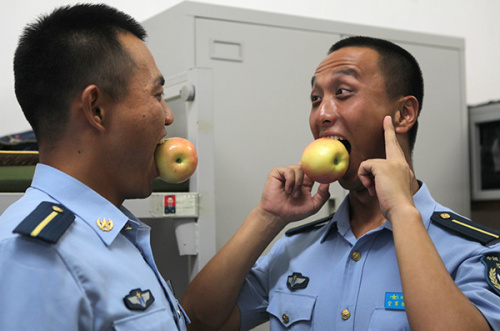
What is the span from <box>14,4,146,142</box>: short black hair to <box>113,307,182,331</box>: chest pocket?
33 cm

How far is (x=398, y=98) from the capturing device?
→ 1.41 metres

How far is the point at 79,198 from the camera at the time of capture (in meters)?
0.99

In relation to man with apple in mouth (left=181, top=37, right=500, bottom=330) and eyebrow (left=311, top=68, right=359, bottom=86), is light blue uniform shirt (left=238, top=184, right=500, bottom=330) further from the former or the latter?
eyebrow (left=311, top=68, right=359, bottom=86)

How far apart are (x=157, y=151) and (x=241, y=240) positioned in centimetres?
34

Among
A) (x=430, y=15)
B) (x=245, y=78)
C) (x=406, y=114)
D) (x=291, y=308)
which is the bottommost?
(x=291, y=308)

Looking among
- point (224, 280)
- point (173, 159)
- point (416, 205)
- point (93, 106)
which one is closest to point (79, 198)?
point (93, 106)

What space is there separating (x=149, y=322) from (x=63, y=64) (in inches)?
17.6

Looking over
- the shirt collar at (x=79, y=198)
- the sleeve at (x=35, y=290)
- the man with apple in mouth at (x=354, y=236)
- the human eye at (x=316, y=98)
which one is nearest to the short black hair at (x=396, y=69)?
the man with apple in mouth at (x=354, y=236)

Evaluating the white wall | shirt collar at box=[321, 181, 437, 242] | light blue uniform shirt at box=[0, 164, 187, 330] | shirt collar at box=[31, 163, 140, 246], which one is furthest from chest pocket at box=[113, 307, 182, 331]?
the white wall

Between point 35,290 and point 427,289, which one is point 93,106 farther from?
point 427,289

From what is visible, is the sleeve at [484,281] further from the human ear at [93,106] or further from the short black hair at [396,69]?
the human ear at [93,106]

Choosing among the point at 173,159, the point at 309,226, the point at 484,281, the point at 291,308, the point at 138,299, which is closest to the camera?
the point at 138,299

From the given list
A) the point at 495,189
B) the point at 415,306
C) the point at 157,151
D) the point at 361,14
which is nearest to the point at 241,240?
the point at 157,151

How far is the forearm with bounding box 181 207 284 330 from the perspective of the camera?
1388 mm
